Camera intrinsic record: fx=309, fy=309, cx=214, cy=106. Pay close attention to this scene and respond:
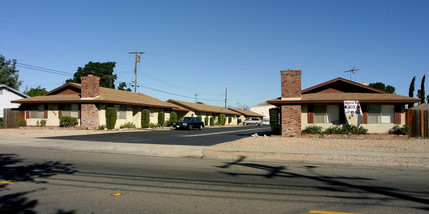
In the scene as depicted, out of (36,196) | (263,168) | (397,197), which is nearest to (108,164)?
(36,196)

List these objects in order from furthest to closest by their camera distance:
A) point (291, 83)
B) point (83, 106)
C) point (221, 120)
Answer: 1. point (221, 120)
2. point (83, 106)
3. point (291, 83)

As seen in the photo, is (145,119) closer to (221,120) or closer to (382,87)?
(221,120)

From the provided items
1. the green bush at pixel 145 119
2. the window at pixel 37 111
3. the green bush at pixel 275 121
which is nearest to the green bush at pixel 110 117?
the green bush at pixel 145 119

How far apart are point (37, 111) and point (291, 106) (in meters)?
25.0

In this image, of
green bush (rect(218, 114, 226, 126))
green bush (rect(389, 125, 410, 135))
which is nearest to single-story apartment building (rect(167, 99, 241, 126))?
green bush (rect(218, 114, 226, 126))

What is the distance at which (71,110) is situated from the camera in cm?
2964

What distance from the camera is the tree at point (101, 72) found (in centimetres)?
6806

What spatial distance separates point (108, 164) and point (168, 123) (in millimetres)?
29247

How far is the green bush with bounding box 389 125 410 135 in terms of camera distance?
20922 millimetres

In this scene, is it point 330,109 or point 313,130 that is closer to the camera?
point 313,130

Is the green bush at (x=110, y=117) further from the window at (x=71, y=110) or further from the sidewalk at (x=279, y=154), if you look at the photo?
the sidewalk at (x=279, y=154)

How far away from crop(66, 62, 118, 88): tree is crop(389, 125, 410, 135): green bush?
5981 centimetres

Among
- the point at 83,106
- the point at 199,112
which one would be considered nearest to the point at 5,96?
the point at 83,106

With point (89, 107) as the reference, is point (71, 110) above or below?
below
